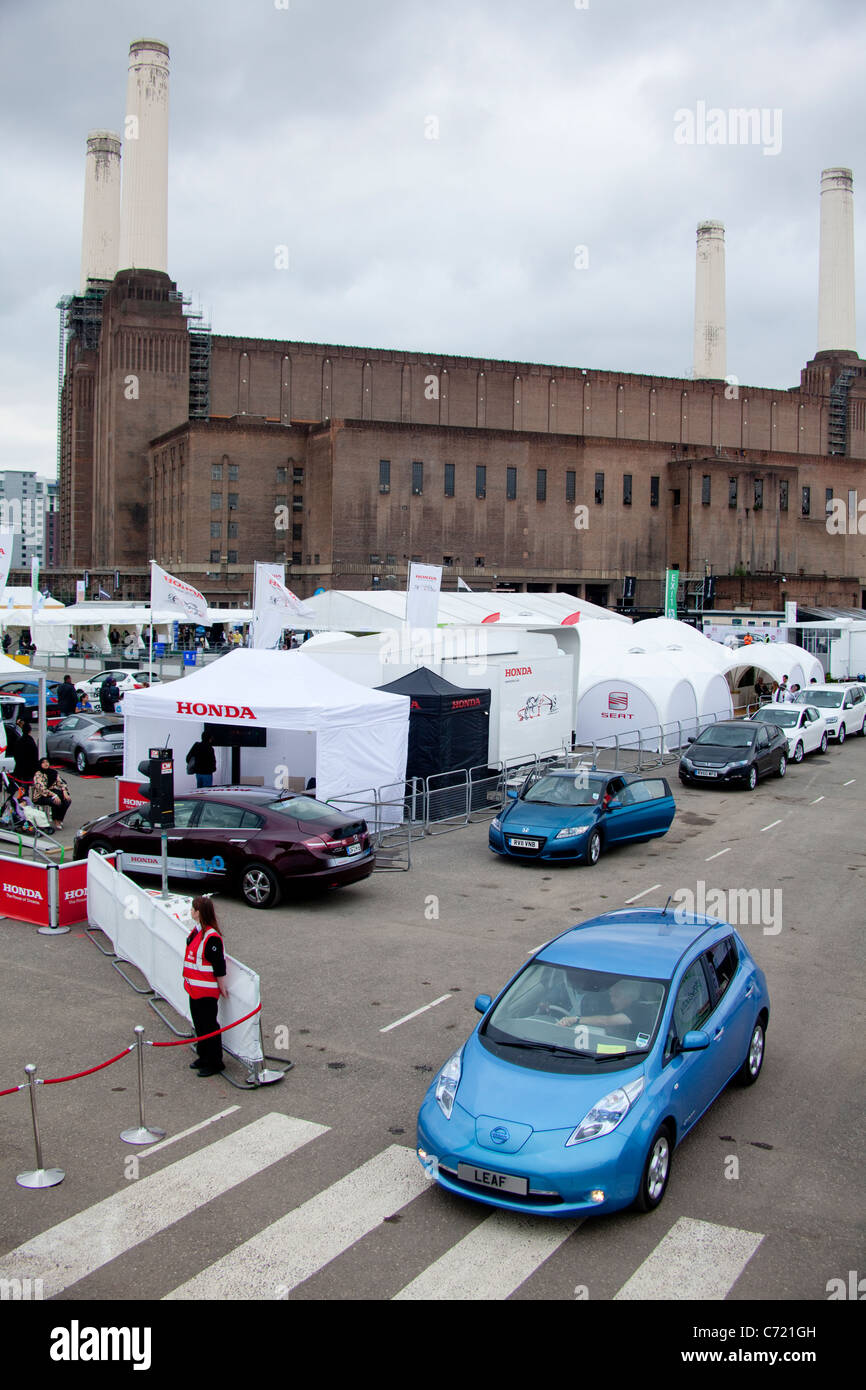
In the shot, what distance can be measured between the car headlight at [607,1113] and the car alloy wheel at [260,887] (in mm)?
7838

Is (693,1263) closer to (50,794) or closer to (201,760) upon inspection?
(201,760)

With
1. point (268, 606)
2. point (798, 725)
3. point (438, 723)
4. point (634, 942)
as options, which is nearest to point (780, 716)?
point (798, 725)

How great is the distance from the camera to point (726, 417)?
115 m

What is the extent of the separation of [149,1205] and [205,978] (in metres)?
2.17

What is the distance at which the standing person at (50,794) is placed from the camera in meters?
19.3

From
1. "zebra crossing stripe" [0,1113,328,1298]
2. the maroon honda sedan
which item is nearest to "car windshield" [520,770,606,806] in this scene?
the maroon honda sedan

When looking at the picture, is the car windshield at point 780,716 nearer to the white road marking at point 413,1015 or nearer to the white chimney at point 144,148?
the white road marking at point 413,1015

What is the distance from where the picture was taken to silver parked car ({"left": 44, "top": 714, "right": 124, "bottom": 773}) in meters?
25.9

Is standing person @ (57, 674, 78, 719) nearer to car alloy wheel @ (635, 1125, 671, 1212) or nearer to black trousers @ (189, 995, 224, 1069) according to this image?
black trousers @ (189, 995, 224, 1069)

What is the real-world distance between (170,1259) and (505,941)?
7.08 meters

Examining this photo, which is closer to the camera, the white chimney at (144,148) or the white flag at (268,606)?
the white flag at (268,606)

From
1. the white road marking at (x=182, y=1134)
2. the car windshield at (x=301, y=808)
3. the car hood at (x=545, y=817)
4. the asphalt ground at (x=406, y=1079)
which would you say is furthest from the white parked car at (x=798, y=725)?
the white road marking at (x=182, y=1134)
